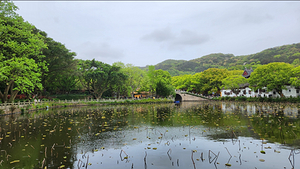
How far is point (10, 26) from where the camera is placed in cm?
2158

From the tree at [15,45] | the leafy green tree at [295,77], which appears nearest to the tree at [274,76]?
the leafy green tree at [295,77]

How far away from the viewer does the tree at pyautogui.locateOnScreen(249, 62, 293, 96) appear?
38469 mm

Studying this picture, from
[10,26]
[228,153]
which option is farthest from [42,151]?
[10,26]

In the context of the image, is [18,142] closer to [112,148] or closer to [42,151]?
[42,151]

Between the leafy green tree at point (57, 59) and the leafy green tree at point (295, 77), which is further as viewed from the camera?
the leafy green tree at point (295, 77)

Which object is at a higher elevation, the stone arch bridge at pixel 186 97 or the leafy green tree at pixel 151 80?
the leafy green tree at pixel 151 80

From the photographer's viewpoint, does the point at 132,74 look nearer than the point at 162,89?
Yes

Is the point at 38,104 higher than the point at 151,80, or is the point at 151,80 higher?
the point at 151,80

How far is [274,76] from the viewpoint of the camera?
3947cm

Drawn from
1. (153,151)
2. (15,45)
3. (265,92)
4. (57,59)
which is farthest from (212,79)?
(153,151)

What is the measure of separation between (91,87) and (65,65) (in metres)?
13.8

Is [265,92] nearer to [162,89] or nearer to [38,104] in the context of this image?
[162,89]

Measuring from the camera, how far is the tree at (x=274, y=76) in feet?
126

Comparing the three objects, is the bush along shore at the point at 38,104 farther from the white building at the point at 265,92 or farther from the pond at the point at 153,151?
the white building at the point at 265,92
